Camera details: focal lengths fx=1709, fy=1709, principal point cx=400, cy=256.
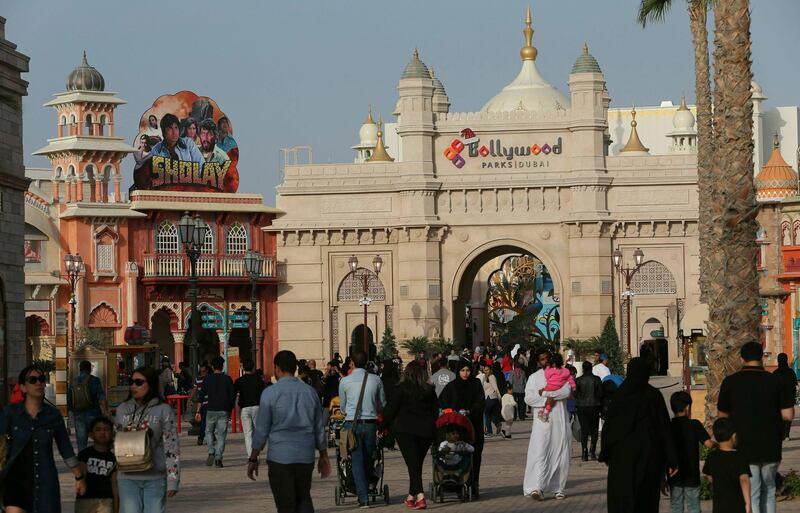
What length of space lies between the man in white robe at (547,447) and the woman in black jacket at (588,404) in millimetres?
4150

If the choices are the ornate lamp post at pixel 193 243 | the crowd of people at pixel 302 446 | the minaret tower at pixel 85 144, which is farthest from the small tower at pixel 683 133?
the crowd of people at pixel 302 446

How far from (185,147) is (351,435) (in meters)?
44.2

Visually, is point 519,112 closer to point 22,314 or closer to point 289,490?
point 22,314

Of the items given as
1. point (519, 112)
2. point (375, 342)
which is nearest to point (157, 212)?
point (375, 342)

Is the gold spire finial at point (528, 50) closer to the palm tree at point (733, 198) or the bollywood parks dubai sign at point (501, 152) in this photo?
the bollywood parks dubai sign at point (501, 152)

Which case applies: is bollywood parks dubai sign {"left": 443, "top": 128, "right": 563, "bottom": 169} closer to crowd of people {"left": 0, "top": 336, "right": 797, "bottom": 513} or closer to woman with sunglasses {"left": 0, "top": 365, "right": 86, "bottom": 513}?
crowd of people {"left": 0, "top": 336, "right": 797, "bottom": 513}

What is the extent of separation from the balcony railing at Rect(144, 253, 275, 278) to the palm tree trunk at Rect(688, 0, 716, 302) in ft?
102

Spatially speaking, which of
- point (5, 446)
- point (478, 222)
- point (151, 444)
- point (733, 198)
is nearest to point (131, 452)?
point (151, 444)

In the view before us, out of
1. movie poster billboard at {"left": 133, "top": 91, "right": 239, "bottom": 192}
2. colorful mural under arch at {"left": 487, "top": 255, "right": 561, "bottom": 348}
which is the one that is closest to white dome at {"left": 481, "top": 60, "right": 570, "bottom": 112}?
movie poster billboard at {"left": 133, "top": 91, "right": 239, "bottom": 192}

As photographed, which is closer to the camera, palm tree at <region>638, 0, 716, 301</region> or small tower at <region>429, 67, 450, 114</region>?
palm tree at <region>638, 0, 716, 301</region>

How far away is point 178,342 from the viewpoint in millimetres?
58062

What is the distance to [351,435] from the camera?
17.3m

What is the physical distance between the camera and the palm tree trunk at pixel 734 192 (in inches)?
709

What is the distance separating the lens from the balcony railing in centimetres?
5834
